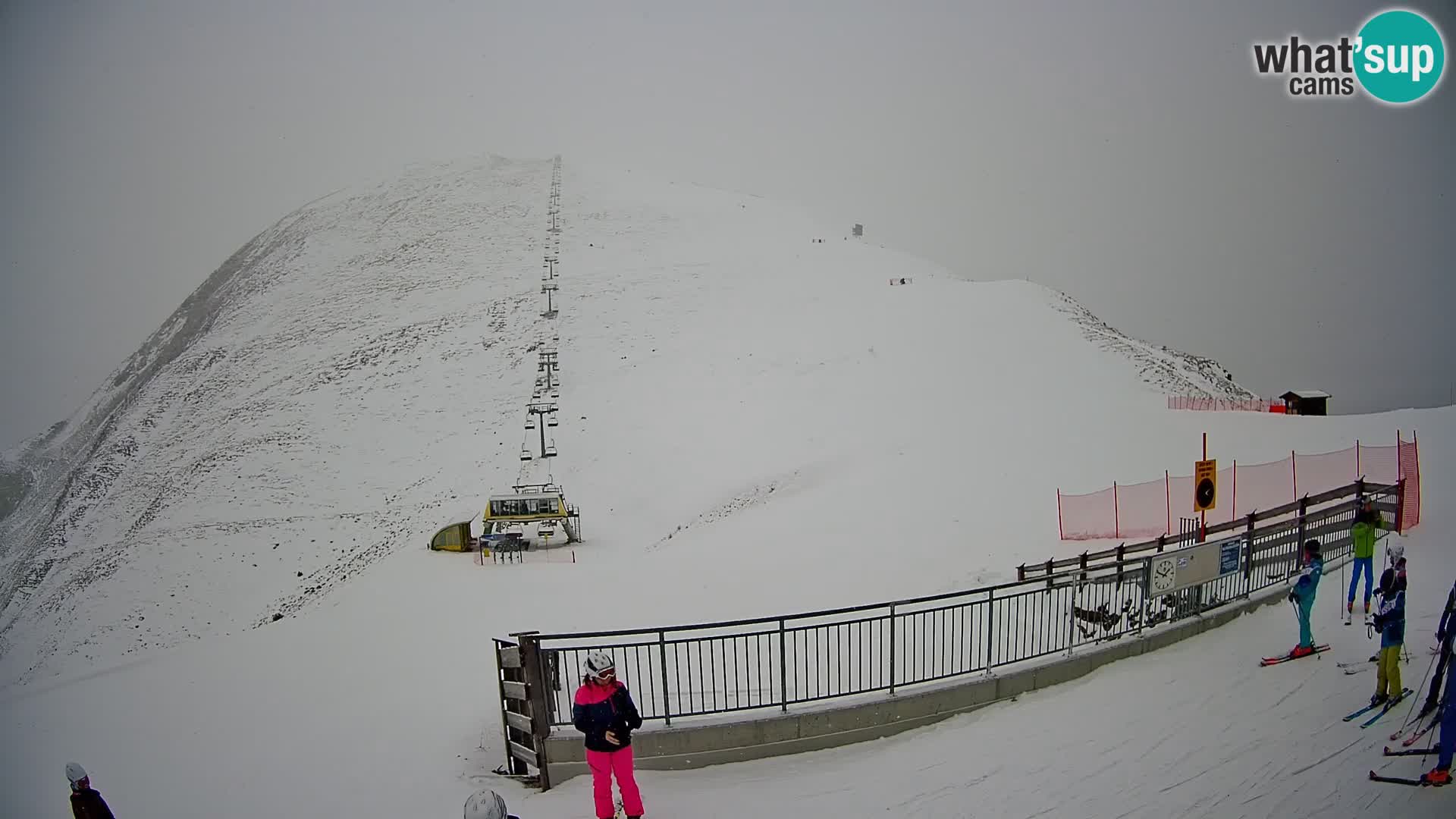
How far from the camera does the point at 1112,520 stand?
→ 14.7 m

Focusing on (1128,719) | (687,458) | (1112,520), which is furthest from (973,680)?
(687,458)

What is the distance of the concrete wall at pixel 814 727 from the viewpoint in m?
6.66

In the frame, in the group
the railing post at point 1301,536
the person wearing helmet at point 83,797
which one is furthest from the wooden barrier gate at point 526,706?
the railing post at point 1301,536

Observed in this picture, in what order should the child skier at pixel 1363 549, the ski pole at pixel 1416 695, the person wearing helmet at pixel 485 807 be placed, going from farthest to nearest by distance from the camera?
the child skier at pixel 1363 549 → the ski pole at pixel 1416 695 → the person wearing helmet at pixel 485 807

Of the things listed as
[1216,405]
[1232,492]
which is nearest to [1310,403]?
[1216,405]

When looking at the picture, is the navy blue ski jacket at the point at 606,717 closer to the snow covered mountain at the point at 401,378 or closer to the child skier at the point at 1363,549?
the snow covered mountain at the point at 401,378

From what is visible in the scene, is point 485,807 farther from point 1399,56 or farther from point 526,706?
point 1399,56

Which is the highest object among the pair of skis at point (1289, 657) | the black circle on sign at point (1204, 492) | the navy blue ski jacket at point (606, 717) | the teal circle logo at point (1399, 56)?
the teal circle logo at point (1399, 56)

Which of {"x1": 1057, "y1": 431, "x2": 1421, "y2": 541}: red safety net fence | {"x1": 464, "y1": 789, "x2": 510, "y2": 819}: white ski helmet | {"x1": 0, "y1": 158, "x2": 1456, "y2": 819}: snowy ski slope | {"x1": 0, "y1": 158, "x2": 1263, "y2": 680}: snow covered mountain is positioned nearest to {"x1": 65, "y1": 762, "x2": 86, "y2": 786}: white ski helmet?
{"x1": 0, "y1": 158, "x2": 1456, "y2": 819}: snowy ski slope

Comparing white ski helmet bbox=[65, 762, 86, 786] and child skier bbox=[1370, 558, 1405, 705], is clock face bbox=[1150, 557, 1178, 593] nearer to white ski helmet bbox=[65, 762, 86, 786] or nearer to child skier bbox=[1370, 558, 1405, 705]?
child skier bbox=[1370, 558, 1405, 705]

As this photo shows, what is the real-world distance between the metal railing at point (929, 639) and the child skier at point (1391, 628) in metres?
2.08

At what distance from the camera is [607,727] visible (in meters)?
5.33

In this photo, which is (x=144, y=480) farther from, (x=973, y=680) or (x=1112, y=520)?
(x=1112, y=520)

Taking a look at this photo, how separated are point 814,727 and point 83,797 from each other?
20.7ft
